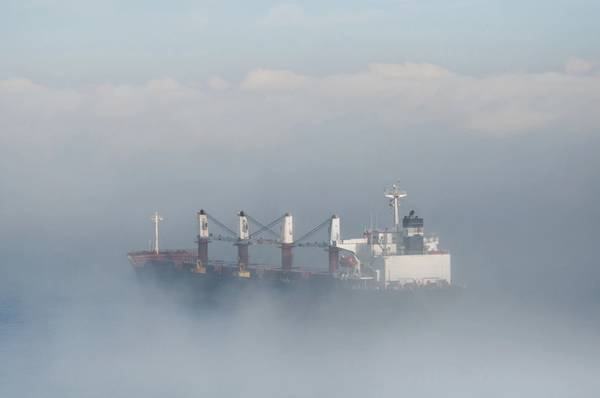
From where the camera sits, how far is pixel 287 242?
394ft

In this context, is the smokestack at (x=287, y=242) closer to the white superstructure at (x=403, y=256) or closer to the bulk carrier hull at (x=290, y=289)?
the bulk carrier hull at (x=290, y=289)

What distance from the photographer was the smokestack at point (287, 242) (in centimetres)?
11950

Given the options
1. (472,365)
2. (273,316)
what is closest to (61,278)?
(273,316)

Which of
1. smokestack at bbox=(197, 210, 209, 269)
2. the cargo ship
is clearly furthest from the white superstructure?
smokestack at bbox=(197, 210, 209, 269)

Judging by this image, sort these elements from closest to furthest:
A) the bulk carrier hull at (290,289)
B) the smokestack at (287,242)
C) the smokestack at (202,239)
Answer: the bulk carrier hull at (290,289) < the smokestack at (287,242) < the smokestack at (202,239)

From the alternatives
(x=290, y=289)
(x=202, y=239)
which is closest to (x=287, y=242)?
(x=290, y=289)

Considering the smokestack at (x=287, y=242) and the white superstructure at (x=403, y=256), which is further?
the smokestack at (x=287, y=242)

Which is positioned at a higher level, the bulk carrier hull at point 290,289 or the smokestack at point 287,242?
the smokestack at point 287,242

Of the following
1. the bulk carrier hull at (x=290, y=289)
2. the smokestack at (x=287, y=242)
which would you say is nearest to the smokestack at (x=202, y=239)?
the bulk carrier hull at (x=290, y=289)

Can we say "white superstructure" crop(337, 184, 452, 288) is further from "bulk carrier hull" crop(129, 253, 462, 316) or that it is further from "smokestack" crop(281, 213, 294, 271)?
"smokestack" crop(281, 213, 294, 271)

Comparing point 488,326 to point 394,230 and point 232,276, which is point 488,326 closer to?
point 394,230

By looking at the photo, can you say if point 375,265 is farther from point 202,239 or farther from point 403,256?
point 202,239

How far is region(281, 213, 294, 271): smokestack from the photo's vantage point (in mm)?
119500

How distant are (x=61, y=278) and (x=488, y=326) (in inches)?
4585
